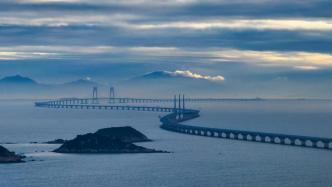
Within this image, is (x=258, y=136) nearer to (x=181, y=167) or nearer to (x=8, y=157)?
(x=181, y=167)

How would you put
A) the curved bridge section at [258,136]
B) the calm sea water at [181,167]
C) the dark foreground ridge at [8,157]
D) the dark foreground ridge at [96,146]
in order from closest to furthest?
the calm sea water at [181,167]
the dark foreground ridge at [8,157]
the dark foreground ridge at [96,146]
the curved bridge section at [258,136]

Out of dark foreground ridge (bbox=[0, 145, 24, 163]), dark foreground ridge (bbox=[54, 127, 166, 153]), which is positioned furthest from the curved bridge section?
dark foreground ridge (bbox=[0, 145, 24, 163])

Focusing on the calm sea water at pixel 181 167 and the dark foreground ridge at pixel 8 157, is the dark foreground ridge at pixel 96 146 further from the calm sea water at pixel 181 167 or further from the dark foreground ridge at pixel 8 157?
the dark foreground ridge at pixel 8 157

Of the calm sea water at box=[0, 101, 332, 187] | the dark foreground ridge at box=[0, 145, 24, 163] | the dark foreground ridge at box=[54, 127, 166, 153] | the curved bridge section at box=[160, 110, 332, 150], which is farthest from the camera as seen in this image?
the curved bridge section at box=[160, 110, 332, 150]

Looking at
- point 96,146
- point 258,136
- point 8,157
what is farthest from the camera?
point 258,136

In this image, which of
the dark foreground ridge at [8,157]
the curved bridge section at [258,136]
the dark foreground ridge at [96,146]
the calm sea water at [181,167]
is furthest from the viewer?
the curved bridge section at [258,136]

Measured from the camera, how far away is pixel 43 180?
209 feet

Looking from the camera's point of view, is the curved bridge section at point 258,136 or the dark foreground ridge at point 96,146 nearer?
the dark foreground ridge at point 96,146

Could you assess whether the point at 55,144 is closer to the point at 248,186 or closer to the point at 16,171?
the point at 16,171

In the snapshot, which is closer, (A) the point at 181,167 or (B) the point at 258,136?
(A) the point at 181,167

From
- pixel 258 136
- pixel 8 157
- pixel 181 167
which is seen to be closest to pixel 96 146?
pixel 8 157

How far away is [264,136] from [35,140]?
27.5 m

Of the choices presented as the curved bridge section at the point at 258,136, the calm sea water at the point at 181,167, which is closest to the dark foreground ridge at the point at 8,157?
the calm sea water at the point at 181,167

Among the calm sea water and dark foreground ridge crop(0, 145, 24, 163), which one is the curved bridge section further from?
dark foreground ridge crop(0, 145, 24, 163)
